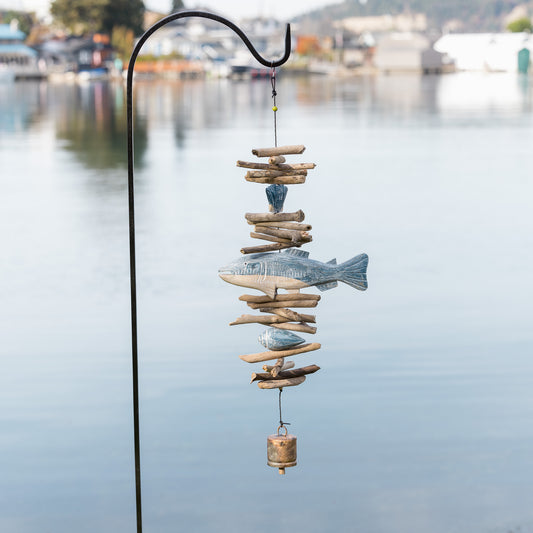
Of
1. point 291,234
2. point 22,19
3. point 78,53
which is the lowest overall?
point 291,234

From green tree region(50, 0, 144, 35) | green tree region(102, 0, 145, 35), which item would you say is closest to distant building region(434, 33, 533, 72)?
green tree region(102, 0, 145, 35)

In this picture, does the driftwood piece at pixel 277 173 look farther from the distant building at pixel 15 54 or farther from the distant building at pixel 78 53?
the distant building at pixel 15 54

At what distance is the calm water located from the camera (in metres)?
12.9

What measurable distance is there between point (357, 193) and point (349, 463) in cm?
2596

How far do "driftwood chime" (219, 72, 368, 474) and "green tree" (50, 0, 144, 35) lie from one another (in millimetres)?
150063

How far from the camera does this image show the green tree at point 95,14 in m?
154

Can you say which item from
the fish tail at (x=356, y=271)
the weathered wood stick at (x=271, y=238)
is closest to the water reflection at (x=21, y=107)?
the weathered wood stick at (x=271, y=238)

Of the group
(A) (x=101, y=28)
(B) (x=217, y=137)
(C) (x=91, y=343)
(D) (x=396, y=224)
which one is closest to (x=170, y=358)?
(C) (x=91, y=343)

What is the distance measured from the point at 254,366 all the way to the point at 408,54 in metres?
173

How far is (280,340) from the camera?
7.67 metres

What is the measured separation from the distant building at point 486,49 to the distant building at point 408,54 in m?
2.63

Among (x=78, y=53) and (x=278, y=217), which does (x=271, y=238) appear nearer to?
(x=278, y=217)

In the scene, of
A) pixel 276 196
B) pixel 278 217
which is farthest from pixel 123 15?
pixel 278 217

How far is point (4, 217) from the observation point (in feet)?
119
